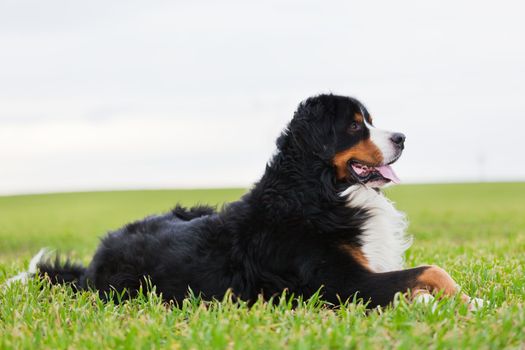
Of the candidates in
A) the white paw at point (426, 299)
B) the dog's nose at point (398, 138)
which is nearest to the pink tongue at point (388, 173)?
the dog's nose at point (398, 138)

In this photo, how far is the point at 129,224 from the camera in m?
6.68

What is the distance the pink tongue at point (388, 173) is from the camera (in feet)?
18.8

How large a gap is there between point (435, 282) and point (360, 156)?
125 centimetres

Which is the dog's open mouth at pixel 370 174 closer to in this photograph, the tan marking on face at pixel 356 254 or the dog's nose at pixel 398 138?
the dog's nose at pixel 398 138

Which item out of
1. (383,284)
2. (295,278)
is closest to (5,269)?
(295,278)

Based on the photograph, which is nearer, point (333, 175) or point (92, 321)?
point (92, 321)

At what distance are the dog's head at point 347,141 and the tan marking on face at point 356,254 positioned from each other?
58 cm

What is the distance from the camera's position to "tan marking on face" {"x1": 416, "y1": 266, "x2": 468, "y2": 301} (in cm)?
516

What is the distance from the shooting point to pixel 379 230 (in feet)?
19.2

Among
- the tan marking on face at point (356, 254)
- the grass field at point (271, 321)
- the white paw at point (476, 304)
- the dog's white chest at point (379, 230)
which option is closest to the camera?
the grass field at point (271, 321)

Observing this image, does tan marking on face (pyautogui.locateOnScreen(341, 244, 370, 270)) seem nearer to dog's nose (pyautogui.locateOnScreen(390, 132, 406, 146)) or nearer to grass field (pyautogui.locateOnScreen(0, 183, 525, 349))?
grass field (pyautogui.locateOnScreen(0, 183, 525, 349))

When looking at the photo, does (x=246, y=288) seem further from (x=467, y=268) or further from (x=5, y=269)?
(x=5, y=269)

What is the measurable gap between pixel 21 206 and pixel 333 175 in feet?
111

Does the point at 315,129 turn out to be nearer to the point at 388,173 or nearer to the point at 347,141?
the point at 347,141
